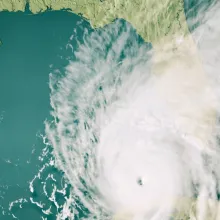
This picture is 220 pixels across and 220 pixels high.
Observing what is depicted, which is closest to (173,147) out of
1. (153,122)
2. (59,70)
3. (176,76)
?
(153,122)

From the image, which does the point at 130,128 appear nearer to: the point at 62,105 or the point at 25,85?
the point at 62,105

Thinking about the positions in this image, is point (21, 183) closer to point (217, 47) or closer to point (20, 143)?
point (20, 143)

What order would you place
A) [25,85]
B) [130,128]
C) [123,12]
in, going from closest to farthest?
[25,85] → [123,12] → [130,128]

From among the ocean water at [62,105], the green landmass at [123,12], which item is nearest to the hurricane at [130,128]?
Answer: the ocean water at [62,105]

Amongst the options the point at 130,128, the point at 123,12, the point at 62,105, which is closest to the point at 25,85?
the point at 62,105

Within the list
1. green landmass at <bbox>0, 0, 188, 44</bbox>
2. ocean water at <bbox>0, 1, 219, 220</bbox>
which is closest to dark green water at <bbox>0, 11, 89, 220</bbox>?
ocean water at <bbox>0, 1, 219, 220</bbox>

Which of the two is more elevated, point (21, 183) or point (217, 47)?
point (217, 47)
